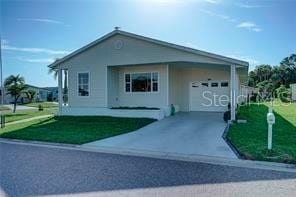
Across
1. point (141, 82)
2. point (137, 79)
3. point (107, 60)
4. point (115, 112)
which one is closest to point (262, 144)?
point (115, 112)

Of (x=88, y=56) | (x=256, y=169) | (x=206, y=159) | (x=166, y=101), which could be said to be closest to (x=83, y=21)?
(x=88, y=56)

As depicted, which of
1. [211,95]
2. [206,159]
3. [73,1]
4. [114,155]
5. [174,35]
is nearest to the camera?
[206,159]

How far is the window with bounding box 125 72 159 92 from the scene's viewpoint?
1855 cm

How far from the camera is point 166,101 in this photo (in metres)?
18.0

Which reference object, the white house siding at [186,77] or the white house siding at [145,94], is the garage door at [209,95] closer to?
the white house siding at [186,77]

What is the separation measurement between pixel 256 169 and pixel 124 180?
3092mm

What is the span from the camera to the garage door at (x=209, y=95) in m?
20.6

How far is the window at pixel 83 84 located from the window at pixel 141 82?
259cm

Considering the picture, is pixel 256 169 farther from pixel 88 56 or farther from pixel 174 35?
pixel 88 56

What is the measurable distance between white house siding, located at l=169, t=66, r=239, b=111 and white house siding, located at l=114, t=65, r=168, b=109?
5.91 ft

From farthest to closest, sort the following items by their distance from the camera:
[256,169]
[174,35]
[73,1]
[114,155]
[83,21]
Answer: [174,35]
[83,21]
[73,1]
[114,155]
[256,169]

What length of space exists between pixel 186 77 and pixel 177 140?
37.4 feet

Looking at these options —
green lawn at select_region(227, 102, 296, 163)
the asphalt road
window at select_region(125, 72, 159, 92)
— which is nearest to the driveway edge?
green lawn at select_region(227, 102, 296, 163)

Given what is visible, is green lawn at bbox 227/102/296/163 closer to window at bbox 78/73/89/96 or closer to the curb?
the curb
